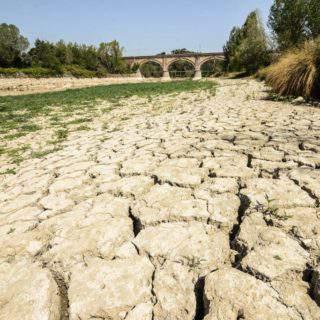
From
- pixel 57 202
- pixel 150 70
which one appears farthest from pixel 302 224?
pixel 150 70

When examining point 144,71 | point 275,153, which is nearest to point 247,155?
point 275,153

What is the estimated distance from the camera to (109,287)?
1.29 m

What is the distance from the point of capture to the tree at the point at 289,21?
67.6ft

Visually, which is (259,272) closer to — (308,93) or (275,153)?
(275,153)

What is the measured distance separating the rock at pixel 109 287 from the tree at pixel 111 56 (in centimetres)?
4713

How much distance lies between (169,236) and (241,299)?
53 cm

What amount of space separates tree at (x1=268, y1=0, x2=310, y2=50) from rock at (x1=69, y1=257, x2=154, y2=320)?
2319cm

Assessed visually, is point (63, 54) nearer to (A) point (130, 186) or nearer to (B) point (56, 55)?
(B) point (56, 55)

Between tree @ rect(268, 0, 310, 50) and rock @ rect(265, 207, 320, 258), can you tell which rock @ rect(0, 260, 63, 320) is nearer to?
rock @ rect(265, 207, 320, 258)

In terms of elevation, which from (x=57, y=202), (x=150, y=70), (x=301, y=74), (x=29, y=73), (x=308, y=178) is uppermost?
(x=301, y=74)

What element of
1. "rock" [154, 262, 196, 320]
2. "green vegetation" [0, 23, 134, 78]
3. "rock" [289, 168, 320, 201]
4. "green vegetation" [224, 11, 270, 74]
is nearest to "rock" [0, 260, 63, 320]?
"rock" [154, 262, 196, 320]

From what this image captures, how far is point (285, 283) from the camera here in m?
1.18

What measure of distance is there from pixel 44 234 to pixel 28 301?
22.0 inches

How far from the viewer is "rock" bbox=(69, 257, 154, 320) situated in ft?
3.87
